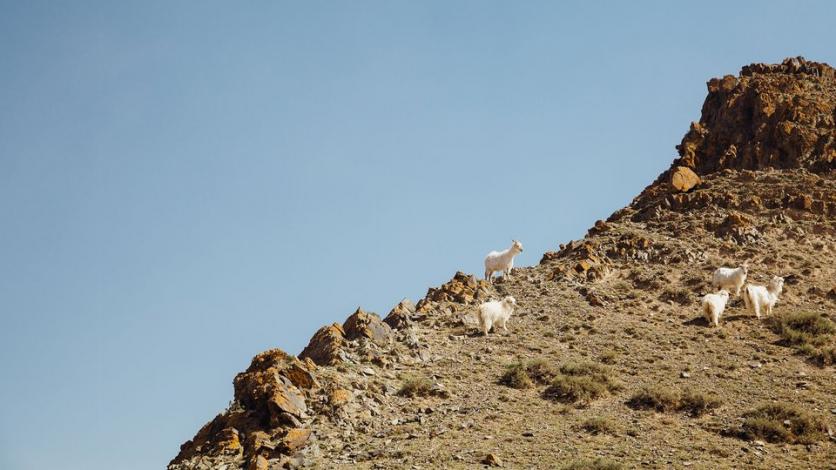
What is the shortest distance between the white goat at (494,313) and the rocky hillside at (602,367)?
61 centimetres

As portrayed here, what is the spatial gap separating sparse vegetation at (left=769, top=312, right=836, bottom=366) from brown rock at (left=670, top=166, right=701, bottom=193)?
15.4m

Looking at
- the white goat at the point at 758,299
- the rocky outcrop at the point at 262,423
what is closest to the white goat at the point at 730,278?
the white goat at the point at 758,299

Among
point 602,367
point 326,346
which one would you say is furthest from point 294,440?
point 602,367

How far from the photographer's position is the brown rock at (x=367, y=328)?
2748 cm

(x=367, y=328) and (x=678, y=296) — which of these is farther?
(x=678, y=296)

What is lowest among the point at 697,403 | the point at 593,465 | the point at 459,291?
the point at 593,465

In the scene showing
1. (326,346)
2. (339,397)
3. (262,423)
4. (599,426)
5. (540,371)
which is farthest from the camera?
(326,346)

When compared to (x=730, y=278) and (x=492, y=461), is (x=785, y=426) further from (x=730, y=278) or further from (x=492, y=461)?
(x=730, y=278)

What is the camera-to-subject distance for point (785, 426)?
20516 mm

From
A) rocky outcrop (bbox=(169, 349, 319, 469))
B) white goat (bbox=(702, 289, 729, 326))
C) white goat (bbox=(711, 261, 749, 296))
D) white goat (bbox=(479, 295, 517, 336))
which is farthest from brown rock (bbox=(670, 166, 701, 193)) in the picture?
rocky outcrop (bbox=(169, 349, 319, 469))

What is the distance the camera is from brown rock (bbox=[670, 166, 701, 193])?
44469 millimetres

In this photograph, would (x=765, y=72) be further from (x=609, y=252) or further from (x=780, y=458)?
(x=780, y=458)

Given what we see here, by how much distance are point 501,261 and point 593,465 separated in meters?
18.3

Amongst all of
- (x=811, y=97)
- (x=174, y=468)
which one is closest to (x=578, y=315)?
Result: (x=174, y=468)
